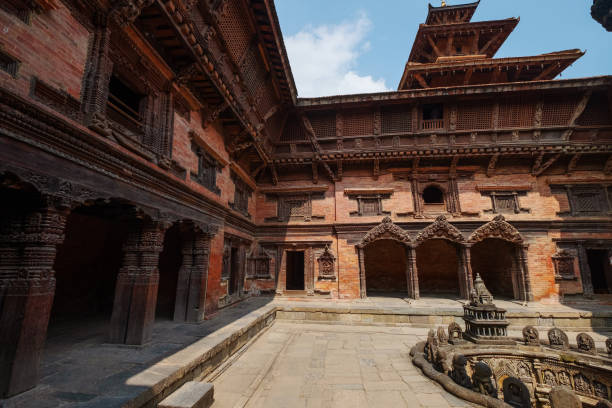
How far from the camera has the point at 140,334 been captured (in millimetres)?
5547

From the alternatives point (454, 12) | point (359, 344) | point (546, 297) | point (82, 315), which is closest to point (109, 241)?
point (82, 315)

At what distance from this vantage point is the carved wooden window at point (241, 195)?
1165 centimetres

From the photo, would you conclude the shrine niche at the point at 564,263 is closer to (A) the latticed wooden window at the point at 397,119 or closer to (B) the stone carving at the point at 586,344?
(B) the stone carving at the point at 586,344

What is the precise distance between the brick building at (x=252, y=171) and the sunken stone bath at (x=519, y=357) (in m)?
5.43

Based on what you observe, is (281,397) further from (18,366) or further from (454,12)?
(454,12)

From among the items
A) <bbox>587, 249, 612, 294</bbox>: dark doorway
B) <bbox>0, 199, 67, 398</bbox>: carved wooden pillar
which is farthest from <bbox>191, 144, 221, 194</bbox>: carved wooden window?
<bbox>587, 249, 612, 294</bbox>: dark doorway

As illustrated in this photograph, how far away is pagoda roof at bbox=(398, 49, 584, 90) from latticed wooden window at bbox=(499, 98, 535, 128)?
2573 mm

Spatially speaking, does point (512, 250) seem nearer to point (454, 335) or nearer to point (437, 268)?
point (437, 268)

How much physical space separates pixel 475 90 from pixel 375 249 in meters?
9.93

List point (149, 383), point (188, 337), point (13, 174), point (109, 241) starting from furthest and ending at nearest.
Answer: point (109, 241) < point (188, 337) < point (149, 383) < point (13, 174)

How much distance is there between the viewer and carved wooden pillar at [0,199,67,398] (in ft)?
11.2

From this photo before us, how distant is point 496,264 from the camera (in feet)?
49.9

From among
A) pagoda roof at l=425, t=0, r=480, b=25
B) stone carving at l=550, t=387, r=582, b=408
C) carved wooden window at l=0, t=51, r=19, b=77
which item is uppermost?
pagoda roof at l=425, t=0, r=480, b=25

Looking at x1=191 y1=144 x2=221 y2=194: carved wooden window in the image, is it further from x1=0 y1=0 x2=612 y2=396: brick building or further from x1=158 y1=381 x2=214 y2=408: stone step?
x1=158 y1=381 x2=214 y2=408: stone step
